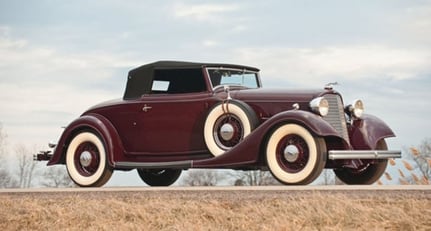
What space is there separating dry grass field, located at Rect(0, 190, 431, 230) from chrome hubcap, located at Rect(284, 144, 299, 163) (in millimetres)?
1201

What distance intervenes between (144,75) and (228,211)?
4510 mm

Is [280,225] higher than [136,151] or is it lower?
lower

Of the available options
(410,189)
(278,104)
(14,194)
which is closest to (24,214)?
(14,194)

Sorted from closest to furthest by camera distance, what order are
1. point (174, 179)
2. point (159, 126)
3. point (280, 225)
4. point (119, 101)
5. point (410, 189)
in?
point (280, 225), point (410, 189), point (159, 126), point (119, 101), point (174, 179)

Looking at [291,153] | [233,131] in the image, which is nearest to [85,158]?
[233,131]

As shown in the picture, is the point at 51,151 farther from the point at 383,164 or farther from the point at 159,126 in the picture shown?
the point at 383,164

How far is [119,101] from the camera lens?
1077cm

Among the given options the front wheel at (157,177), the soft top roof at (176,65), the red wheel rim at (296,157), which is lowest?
the front wheel at (157,177)

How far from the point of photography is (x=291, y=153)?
823 centimetres

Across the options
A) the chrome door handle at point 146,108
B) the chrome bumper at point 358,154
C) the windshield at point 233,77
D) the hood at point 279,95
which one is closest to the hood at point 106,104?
the chrome door handle at point 146,108

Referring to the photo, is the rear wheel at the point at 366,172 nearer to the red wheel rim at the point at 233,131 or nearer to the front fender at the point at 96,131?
the red wheel rim at the point at 233,131

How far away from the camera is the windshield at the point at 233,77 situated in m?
10.2

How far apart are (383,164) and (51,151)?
5717mm

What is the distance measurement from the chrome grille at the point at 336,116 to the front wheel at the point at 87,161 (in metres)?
3.62
